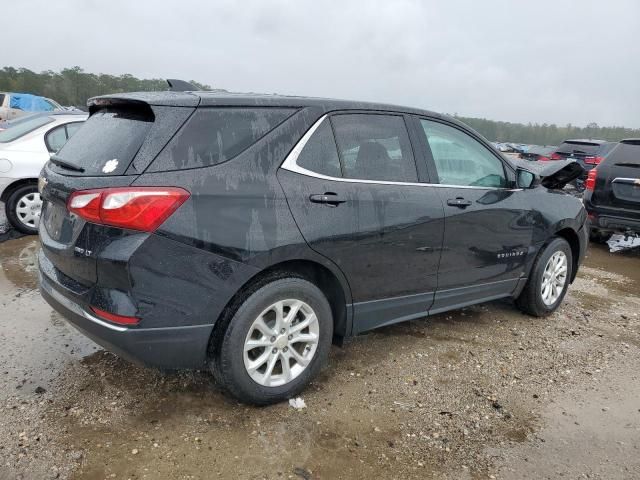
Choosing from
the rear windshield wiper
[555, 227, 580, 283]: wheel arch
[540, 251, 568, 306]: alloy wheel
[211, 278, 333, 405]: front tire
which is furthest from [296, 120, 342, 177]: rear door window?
[555, 227, 580, 283]: wheel arch

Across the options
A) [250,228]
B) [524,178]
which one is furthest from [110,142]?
[524,178]

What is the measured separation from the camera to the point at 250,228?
266 centimetres

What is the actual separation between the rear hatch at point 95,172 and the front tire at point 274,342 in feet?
2.29

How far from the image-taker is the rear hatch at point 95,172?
98.6 inches

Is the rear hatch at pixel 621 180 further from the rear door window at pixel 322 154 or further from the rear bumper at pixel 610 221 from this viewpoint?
the rear door window at pixel 322 154

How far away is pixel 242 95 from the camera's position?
2.96 m

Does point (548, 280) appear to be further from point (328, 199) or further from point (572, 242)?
point (328, 199)

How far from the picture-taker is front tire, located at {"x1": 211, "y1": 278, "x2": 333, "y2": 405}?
8.92 ft

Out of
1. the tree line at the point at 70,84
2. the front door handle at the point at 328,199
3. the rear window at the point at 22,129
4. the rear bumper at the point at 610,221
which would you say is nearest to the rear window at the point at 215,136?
the front door handle at the point at 328,199

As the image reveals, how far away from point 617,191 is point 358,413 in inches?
225

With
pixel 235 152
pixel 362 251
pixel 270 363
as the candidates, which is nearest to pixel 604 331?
pixel 362 251

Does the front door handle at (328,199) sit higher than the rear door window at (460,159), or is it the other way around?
the rear door window at (460,159)

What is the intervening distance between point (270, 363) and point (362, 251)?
84 cm

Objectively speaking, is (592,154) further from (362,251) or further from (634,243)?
(362,251)
